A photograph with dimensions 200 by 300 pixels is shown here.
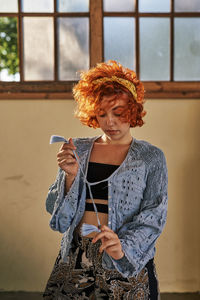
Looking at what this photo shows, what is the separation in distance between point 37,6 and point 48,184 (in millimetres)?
1290

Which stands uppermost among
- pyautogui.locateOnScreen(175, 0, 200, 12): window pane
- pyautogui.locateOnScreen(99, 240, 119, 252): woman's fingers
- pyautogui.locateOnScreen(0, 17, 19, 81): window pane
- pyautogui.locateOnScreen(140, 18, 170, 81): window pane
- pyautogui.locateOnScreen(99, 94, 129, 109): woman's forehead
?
pyautogui.locateOnScreen(0, 17, 19, 81): window pane

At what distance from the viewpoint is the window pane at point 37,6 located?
2.71 meters

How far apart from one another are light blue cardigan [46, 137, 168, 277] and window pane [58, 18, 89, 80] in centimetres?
137

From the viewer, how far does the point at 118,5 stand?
2705 mm

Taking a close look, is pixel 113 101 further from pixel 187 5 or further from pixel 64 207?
pixel 187 5

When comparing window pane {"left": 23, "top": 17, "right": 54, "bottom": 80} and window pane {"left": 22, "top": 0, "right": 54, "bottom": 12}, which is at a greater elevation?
window pane {"left": 22, "top": 0, "right": 54, "bottom": 12}

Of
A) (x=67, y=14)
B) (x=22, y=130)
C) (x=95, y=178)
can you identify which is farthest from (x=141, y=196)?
(x=67, y=14)

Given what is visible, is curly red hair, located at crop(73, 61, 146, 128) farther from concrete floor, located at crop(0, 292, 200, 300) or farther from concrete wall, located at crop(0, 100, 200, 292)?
concrete floor, located at crop(0, 292, 200, 300)

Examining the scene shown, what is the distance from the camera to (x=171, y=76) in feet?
9.00

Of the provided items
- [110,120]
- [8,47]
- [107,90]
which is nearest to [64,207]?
[110,120]

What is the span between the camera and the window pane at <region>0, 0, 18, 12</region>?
2.73 metres

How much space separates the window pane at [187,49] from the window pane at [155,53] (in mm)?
73

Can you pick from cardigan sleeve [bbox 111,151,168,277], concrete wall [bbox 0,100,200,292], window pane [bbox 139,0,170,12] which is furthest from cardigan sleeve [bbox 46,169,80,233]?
window pane [bbox 139,0,170,12]

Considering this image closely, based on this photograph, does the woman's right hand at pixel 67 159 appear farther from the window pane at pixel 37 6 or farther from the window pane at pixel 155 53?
the window pane at pixel 37 6
